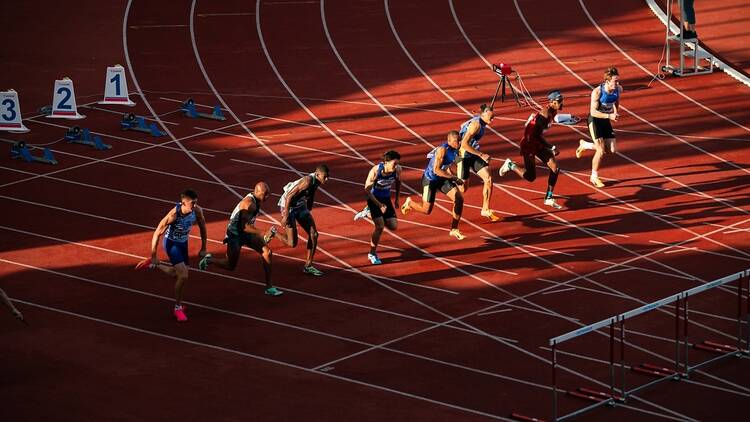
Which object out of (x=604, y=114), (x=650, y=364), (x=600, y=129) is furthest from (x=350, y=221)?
(x=650, y=364)

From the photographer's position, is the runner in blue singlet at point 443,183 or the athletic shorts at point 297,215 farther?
the runner in blue singlet at point 443,183

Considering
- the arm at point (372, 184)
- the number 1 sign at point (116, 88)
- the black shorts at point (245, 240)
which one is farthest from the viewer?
the number 1 sign at point (116, 88)

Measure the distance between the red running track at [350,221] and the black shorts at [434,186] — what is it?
0.57m

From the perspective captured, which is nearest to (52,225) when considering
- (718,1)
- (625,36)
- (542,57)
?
(542,57)

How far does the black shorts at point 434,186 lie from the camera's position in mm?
18656

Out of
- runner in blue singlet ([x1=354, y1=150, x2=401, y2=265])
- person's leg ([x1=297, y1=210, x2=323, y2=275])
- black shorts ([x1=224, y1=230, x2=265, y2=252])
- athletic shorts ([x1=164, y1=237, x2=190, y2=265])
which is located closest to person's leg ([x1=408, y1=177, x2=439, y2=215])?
runner in blue singlet ([x1=354, y1=150, x2=401, y2=265])

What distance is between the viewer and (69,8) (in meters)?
31.2

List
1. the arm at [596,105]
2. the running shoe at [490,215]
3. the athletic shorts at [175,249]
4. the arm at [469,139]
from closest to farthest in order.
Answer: the athletic shorts at [175,249] < the arm at [469,139] < the running shoe at [490,215] < the arm at [596,105]

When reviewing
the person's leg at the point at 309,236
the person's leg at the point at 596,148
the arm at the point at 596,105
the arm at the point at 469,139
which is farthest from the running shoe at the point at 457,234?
the arm at the point at 596,105

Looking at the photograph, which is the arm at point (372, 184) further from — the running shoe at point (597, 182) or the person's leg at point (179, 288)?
the running shoe at point (597, 182)

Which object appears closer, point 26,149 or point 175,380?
point 175,380

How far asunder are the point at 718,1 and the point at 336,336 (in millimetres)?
17110

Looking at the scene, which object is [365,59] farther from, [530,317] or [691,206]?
[530,317]

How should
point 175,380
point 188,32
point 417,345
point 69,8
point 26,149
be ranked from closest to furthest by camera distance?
point 175,380, point 417,345, point 26,149, point 188,32, point 69,8
